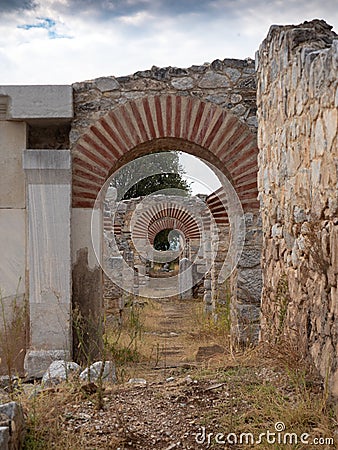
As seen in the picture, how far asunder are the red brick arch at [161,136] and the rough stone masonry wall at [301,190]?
109 centimetres

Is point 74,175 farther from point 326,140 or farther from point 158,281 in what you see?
point 158,281

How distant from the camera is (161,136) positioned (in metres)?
5.74

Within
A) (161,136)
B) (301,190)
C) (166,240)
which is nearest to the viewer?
(301,190)

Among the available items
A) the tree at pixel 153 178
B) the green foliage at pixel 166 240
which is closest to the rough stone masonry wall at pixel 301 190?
the tree at pixel 153 178

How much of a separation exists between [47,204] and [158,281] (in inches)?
462

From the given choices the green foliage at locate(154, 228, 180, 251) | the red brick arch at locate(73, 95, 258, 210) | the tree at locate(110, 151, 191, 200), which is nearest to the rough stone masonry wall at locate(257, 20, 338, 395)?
the red brick arch at locate(73, 95, 258, 210)

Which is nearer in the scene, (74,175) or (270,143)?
(270,143)

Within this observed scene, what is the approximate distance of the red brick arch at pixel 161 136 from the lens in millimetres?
5738

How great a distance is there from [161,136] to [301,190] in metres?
2.57

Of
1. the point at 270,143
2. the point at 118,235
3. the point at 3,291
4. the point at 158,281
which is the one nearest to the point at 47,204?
the point at 3,291

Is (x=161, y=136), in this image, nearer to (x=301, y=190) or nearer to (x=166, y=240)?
(x=301, y=190)

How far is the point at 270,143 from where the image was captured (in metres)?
4.37

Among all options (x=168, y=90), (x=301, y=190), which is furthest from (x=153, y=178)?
(x=301, y=190)

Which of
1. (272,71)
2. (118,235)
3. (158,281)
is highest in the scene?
(272,71)
